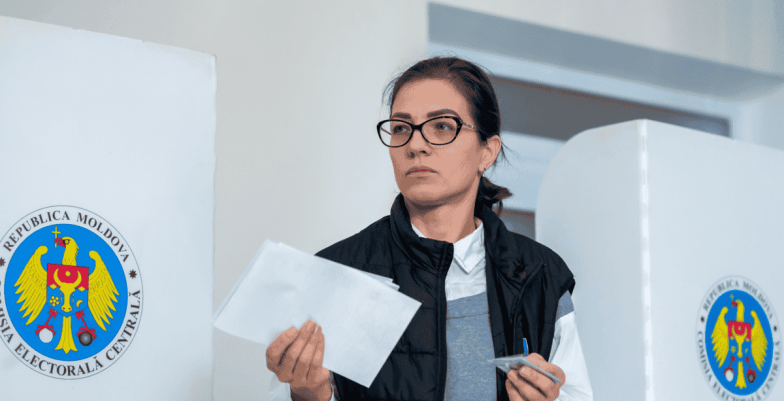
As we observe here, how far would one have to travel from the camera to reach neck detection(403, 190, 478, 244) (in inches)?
43.4

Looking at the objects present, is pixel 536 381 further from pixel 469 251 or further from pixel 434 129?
pixel 434 129

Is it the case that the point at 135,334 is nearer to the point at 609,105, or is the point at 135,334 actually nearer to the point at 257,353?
the point at 257,353

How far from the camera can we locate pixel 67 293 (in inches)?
39.3

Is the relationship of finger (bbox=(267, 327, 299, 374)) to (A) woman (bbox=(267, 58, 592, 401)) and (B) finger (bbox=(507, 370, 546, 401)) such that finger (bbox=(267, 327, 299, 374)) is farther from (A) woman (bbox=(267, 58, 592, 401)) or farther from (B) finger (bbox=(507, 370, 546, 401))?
(B) finger (bbox=(507, 370, 546, 401))

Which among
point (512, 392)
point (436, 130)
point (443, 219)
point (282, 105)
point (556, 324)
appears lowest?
point (512, 392)

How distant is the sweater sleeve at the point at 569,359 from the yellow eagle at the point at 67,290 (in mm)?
636

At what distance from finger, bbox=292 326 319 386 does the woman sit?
2.7 inches

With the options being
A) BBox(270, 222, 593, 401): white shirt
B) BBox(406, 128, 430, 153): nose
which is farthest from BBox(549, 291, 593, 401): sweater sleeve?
BBox(406, 128, 430, 153): nose

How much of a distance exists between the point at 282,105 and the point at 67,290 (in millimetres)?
953

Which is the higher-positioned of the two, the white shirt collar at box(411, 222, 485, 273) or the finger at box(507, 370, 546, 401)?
the white shirt collar at box(411, 222, 485, 273)

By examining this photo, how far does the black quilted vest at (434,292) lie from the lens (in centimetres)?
102

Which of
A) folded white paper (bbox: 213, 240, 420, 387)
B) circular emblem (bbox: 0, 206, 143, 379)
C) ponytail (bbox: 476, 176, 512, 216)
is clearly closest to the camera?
folded white paper (bbox: 213, 240, 420, 387)

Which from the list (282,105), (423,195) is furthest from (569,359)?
(282,105)

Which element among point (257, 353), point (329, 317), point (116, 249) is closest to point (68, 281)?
point (116, 249)
